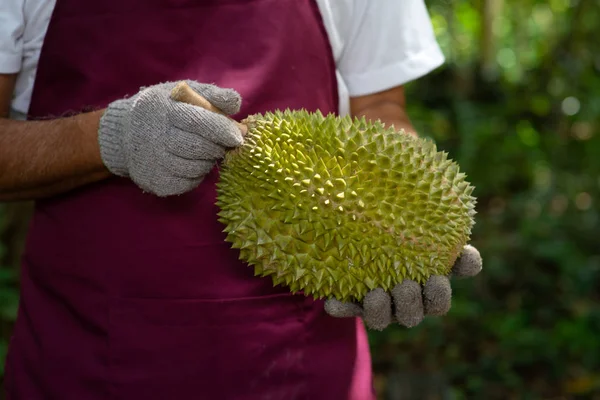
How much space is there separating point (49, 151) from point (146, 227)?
0.29 m

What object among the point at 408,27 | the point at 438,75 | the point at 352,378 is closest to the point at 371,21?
the point at 408,27

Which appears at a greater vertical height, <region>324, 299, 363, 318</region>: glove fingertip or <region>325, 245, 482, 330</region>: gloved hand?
<region>325, 245, 482, 330</region>: gloved hand

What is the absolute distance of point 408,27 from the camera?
6.91ft

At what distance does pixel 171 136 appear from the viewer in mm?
1595

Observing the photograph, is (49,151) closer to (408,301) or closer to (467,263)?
(408,301)

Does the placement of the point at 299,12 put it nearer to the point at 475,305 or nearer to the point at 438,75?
the point at 475,305

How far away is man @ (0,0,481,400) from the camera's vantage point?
1.82 metres

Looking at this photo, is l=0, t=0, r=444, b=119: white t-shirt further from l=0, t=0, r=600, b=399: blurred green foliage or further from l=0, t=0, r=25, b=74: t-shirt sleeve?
l=0, t=0, r=600, b=399: blurred green foliage

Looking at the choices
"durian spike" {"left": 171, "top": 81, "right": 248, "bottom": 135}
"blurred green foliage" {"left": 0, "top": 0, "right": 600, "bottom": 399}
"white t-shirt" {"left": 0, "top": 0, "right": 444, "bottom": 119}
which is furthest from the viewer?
"blurred green foliage" {"left": 0, "top": 0, "right": 600, "bottom": 399}

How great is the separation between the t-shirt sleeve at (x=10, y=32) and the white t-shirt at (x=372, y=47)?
91 millimetres

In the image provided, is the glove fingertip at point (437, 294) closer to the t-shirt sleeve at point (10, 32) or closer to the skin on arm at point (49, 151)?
the skin on arm at point (49, 151)

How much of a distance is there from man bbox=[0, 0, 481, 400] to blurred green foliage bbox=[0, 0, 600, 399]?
152 cm

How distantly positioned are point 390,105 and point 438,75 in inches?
159

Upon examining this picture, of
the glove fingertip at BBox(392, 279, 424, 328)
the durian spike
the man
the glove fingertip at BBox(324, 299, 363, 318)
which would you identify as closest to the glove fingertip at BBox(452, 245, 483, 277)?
the man
